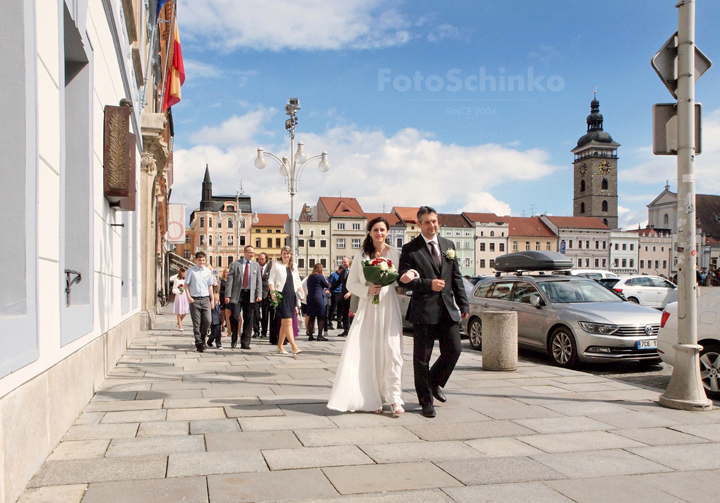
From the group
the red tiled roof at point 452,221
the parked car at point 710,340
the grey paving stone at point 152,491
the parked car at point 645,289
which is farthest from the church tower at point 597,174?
the grey paving stone at point 152,491

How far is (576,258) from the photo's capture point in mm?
113812

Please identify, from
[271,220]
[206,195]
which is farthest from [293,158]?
[206,195]

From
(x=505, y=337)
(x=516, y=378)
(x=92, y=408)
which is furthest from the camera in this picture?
(x=505, y=337)

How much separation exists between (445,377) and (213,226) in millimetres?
114756

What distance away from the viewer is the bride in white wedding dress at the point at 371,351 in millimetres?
6262

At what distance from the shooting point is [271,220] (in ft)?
382

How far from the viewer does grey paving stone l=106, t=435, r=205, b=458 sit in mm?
4816

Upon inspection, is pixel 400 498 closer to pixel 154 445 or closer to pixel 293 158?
pixel 154 445

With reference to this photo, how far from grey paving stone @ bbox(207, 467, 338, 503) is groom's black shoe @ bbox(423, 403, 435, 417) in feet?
6.67

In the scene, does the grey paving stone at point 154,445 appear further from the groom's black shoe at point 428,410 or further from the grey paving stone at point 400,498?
the groom's black shoe at point 428,410

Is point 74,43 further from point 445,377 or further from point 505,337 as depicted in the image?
point 505,337

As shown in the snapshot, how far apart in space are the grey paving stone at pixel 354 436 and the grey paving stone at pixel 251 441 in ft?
0.38

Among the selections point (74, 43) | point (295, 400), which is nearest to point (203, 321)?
point (295, 400)

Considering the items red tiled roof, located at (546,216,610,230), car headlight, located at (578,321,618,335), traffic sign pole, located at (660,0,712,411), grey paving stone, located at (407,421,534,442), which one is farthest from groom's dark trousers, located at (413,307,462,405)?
red tiled roof, located at (546,216,610,230)
